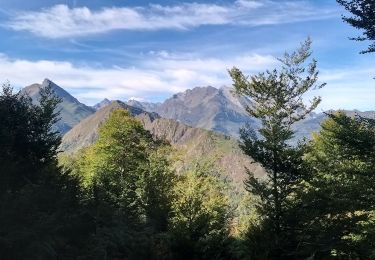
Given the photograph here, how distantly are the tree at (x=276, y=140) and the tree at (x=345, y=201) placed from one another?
43.3 inches

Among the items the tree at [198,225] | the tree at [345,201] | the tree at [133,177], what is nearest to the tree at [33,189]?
the tree at [133,177]

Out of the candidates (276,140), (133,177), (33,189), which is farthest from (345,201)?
(133,177)

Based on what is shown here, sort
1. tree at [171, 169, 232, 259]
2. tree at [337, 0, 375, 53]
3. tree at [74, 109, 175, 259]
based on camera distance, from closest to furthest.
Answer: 1. tree at [337, 0, 375, 53]
2. tree at [171, 169, 232, 259]
3. tree at [74, 109, 175, 259]

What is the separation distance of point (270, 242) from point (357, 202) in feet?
22.1

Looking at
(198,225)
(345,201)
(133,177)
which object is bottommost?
(198,225)

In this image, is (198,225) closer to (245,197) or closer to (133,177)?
(245,197)

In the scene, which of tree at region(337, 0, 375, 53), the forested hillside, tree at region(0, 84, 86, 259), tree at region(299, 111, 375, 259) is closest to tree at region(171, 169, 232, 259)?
the forested hillside

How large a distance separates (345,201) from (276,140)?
21.8 ft

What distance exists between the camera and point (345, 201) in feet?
57.5

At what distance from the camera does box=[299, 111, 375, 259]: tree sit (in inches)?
635

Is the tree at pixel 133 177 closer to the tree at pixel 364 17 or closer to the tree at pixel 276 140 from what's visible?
the tree at pixel 276 140

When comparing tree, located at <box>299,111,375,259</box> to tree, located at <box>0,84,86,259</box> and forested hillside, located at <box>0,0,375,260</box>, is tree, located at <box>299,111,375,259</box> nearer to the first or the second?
forested hillside, located at <box>0,0,375,260</box>

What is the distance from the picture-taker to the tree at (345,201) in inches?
635

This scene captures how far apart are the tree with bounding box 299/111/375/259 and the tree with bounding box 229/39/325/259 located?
110 cm
